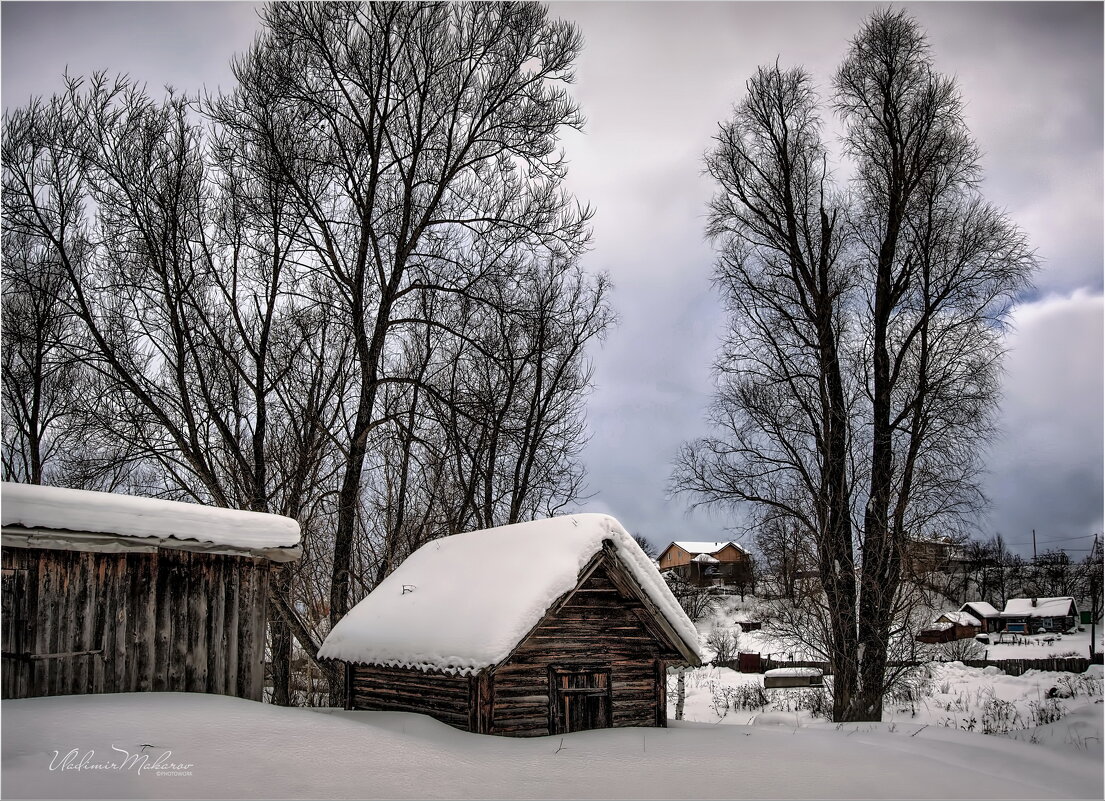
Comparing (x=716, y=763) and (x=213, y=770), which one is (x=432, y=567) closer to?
(x=716, y=763)

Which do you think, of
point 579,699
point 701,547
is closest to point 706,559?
point 701,547

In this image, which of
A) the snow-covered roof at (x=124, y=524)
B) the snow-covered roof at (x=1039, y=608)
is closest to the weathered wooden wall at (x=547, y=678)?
the snow-covered roof at (x=124, y=524)

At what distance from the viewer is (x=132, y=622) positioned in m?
9.55

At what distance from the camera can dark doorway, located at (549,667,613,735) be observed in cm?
1283

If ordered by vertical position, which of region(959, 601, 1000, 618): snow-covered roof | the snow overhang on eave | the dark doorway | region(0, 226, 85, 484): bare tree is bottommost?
region(959, 601, 1000, 618): snow-covered roof

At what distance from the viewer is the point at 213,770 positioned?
7121 millimetres

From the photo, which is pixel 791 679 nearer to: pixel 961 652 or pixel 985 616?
pixel 961 652

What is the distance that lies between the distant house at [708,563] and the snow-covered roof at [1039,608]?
24.0 m

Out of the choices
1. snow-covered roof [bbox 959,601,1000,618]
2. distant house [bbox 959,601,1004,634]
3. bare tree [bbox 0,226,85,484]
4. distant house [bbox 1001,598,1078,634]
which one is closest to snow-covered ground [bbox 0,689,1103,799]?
bare tree [bbox 0,226,85,484]

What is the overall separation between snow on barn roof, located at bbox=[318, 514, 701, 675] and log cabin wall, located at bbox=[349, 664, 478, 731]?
0.52 m

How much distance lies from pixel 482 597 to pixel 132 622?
17.1 feet

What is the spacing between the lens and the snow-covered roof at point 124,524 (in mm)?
8578

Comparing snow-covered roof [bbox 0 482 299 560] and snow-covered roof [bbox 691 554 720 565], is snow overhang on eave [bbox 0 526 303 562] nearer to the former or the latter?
snow-covered roof [bbox 0 482 299 560]

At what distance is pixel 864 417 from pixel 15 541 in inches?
648
